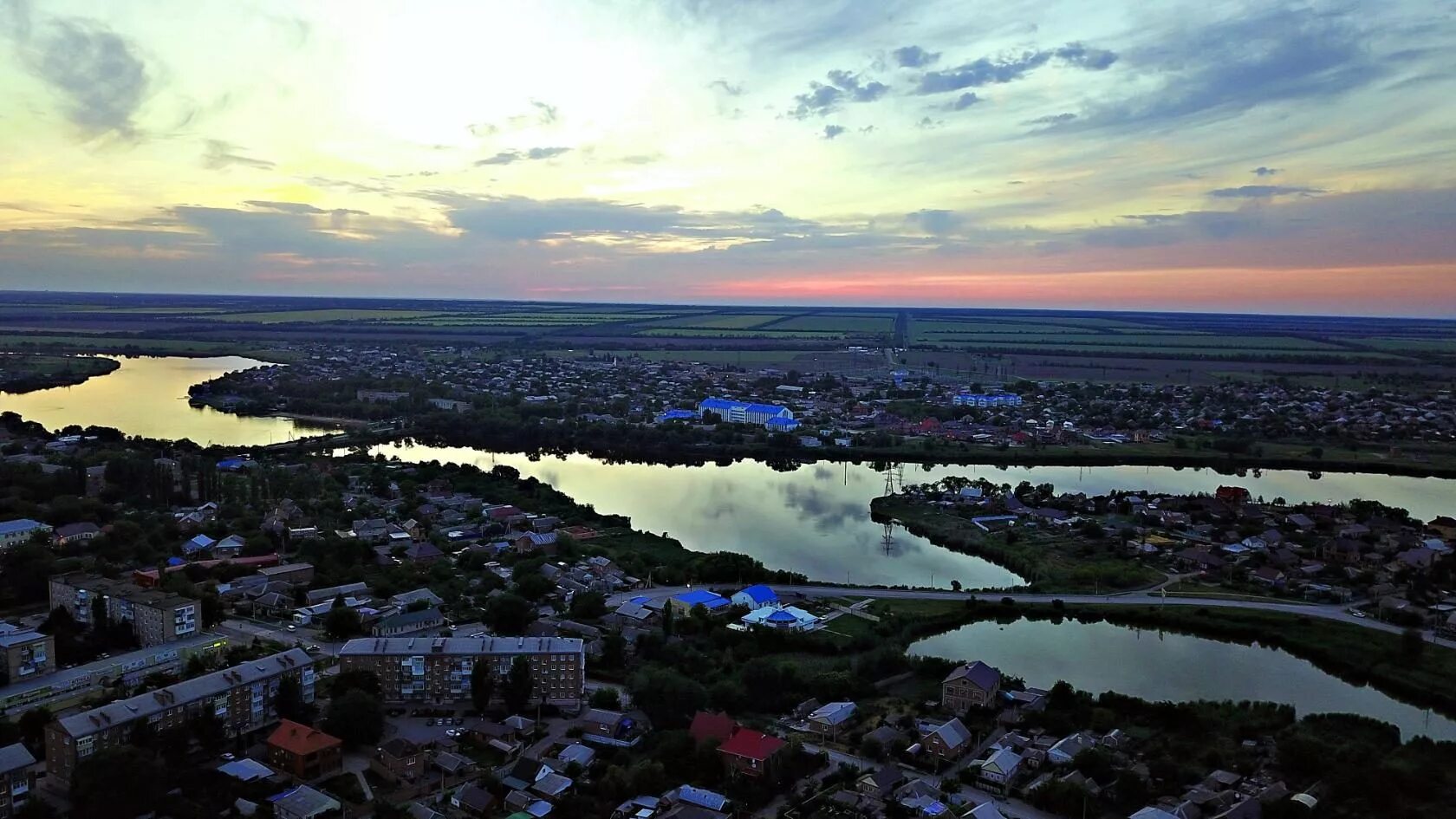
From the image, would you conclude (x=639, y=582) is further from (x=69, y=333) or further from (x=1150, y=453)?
(x=69, y=333)

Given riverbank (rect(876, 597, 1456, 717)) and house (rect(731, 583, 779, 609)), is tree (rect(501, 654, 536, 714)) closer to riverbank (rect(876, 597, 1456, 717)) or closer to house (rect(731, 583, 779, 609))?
house (rect(731, 583, 779, 609))

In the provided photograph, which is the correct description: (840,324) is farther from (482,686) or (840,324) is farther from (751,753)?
(751,753)

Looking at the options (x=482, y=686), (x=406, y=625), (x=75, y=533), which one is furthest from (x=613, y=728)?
(x=75, y=533)

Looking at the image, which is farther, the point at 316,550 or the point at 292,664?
the point at 316,550

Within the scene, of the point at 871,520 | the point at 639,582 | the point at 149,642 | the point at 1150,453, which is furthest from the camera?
the point at 1150,453

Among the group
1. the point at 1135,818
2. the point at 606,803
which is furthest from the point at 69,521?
the point at 1135,818

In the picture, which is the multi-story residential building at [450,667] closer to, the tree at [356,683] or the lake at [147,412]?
the tree at [356,683]

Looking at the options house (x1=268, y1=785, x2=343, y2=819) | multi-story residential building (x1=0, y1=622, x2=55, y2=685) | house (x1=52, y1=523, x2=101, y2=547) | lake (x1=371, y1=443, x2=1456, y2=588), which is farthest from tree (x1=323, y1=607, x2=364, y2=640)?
lake (x1=371, y1=443, x2=1456, y2=588)
